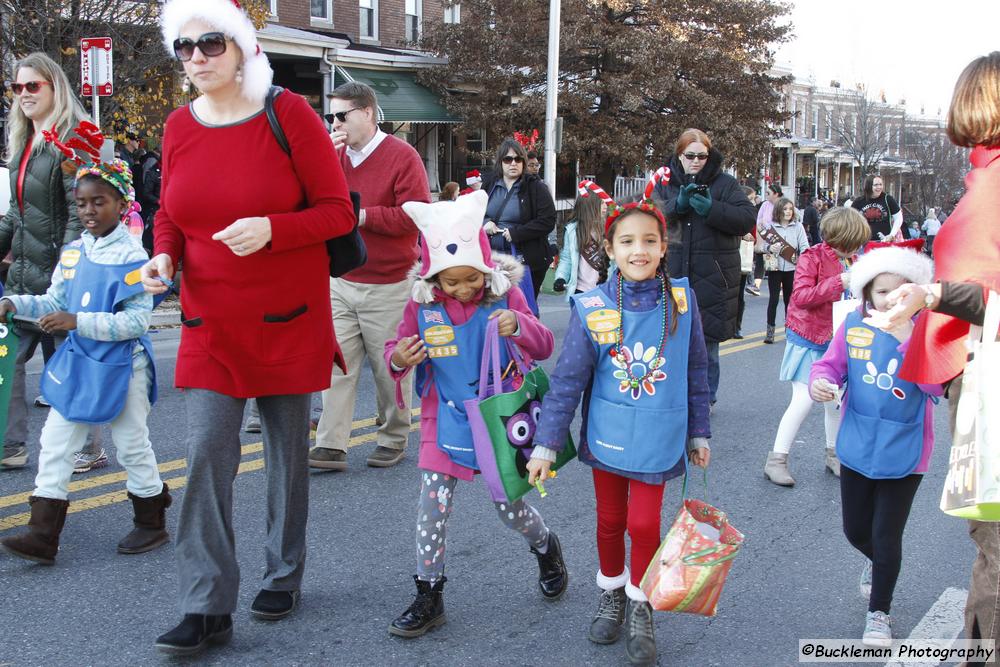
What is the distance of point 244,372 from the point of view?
11.3 ft

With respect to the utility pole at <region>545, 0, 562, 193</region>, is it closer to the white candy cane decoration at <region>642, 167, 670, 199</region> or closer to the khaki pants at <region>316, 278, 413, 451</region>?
the khaki pants at <region>316, 278, 413, 451</region>

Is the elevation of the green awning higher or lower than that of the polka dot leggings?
higher

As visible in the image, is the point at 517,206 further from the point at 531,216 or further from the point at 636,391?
the point at 636,391

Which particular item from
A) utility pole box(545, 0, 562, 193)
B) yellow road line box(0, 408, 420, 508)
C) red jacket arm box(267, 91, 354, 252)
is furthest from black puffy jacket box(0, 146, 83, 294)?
utility pole box(545, 0, 562, 193)

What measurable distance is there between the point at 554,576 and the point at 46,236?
3.18m

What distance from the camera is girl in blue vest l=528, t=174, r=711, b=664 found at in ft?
11.2

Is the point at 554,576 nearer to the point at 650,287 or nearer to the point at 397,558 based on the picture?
the point at 397,558

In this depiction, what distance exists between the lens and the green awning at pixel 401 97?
21.1 metres

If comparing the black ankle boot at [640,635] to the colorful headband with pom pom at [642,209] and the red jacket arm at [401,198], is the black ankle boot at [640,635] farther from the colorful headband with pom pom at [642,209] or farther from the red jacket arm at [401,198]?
the red jacket arm at [401,198]

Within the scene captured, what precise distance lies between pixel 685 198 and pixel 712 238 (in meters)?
0.32

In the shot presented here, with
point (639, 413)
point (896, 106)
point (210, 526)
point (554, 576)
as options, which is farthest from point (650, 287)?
point (896, 106)

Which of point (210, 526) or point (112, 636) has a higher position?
point (210, 526)

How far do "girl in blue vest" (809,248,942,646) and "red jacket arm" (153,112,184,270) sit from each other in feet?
7.96

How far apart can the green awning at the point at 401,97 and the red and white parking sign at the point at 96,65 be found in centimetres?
1029
